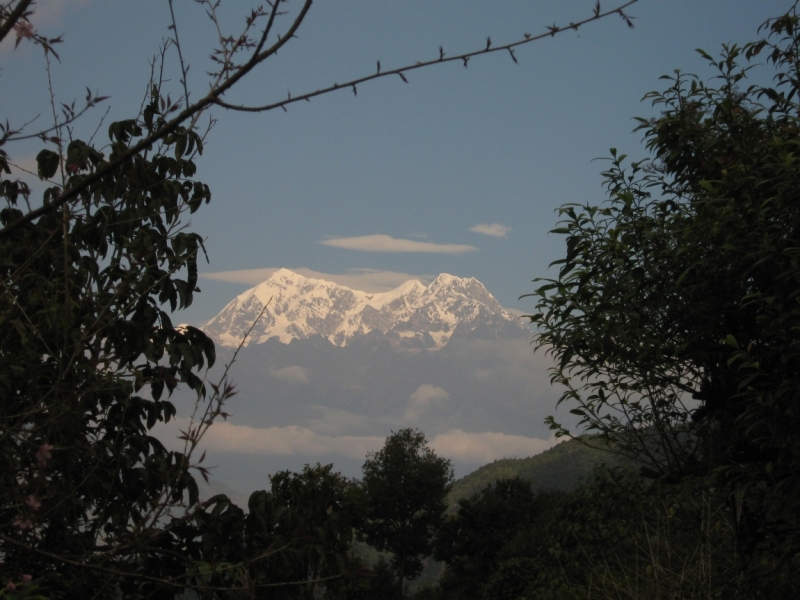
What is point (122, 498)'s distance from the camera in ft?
16.0

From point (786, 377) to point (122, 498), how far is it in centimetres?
597

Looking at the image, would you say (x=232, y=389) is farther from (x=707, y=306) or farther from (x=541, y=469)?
(x=541, y=469)

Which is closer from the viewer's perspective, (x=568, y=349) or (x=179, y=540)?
(x=179, y=540)

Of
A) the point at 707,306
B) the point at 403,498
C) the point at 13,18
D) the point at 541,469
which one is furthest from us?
the point at 541,469

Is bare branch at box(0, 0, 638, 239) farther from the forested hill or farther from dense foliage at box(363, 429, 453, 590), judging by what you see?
the forested hill

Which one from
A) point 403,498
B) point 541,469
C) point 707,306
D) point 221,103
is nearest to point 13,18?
point 221,103

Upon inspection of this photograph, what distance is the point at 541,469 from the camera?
14075 cm

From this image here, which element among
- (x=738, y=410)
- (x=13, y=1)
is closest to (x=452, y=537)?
(x=738, y=410)

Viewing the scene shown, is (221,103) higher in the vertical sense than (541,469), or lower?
lower

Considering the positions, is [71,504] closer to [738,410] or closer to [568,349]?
[568,349]

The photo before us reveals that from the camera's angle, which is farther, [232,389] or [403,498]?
[403,498]

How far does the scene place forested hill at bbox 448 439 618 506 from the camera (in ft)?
425

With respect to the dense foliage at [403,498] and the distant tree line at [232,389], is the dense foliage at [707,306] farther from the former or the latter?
the dense foliage at [403,498]

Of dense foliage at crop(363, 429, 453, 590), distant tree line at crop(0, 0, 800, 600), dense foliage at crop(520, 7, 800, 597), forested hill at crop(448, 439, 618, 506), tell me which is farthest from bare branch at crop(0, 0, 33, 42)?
forested hill at crop(448, 439, 618, 506)
